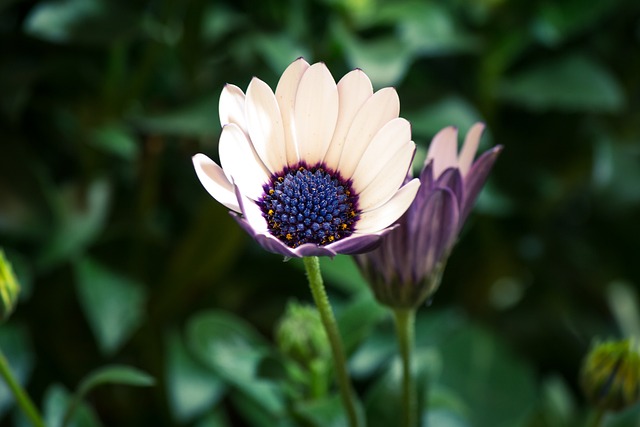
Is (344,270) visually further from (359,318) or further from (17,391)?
(17,391)

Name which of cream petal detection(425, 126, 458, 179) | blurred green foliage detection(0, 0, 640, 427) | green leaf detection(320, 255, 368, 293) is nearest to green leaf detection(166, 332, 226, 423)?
blurred green foliage detection(0, 0, 640, 427)

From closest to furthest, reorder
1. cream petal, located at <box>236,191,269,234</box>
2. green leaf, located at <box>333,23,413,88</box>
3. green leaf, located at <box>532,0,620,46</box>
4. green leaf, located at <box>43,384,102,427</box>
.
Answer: cream petal, located at <box>236,191,269,234</box> → green leaf, located at <box>43,384,102,427</box> → green leaf, located at <box>333,23,413,88</box> → green leaf, located at <box>532,0,620,46</box>

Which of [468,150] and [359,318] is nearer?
[468,150]

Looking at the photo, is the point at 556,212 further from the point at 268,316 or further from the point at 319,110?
the point at 319,110

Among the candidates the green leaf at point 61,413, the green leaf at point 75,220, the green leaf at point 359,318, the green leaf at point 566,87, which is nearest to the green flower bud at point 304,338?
the green leaf at point 359,318

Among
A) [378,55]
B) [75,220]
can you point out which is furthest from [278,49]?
[75,220]

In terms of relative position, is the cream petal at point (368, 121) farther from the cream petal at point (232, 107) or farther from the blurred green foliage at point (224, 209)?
the blurred green foliage at point (224, 209)

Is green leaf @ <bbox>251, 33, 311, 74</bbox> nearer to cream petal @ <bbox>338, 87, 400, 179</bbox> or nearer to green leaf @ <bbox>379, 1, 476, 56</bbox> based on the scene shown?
green leaf @ <bbox>379, 1, 476, 56</bbox>

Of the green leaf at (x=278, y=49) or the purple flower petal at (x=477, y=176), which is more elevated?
the purple flower petal at (x=477, y=176)
